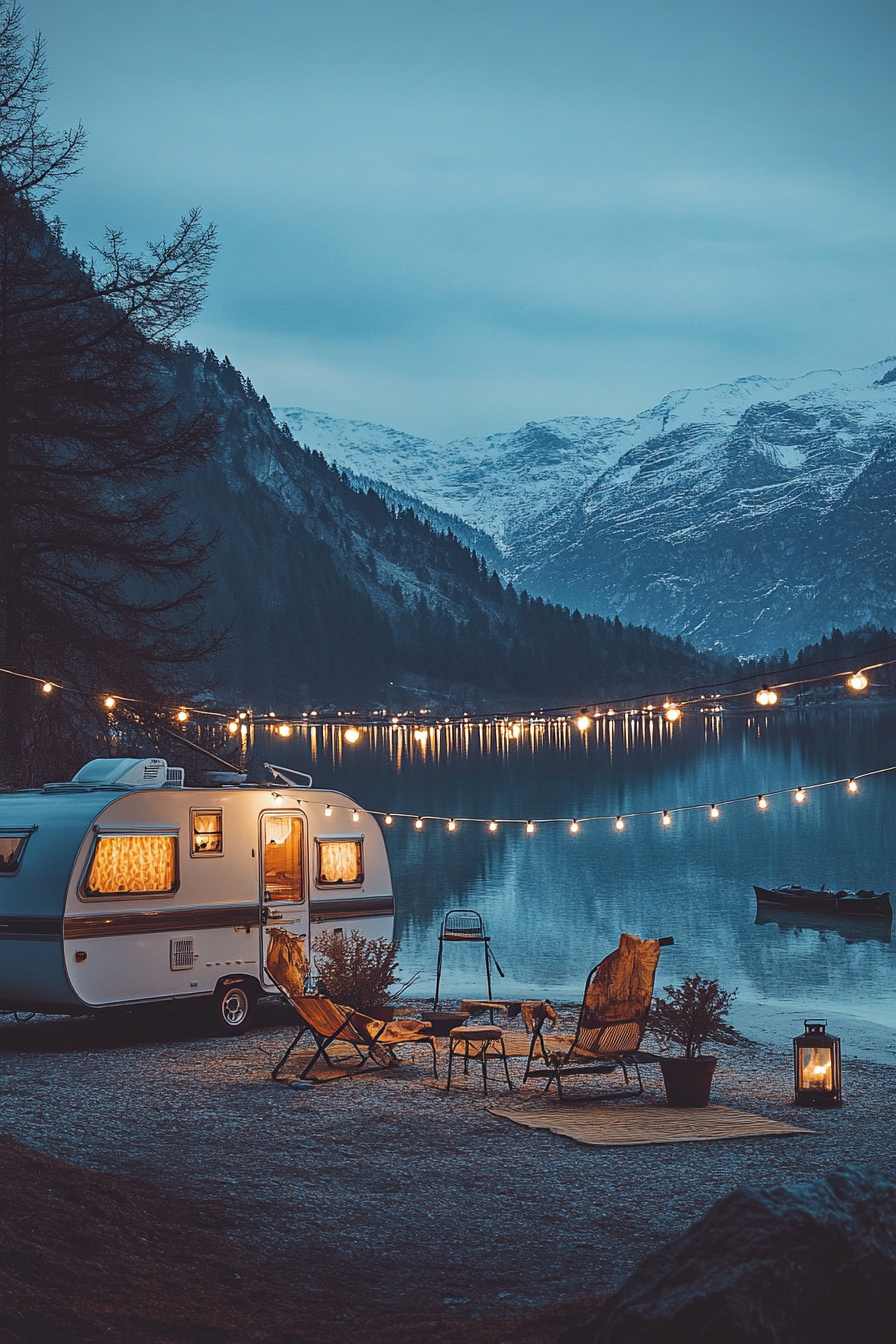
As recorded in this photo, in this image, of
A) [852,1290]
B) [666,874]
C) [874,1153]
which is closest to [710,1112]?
[874,1153]

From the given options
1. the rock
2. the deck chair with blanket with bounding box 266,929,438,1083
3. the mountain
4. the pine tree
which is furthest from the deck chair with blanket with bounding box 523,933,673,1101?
the mountain

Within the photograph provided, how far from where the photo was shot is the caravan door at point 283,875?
45.2ft

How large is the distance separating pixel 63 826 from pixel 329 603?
165 m

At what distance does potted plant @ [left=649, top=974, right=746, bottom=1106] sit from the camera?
10.1 metres

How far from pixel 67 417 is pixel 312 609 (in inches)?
6152

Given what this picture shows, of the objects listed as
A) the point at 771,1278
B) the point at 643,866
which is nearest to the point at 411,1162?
the point at 771,1278

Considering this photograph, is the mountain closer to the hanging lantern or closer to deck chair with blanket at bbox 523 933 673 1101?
deck chair with blanket at bbox 523 933 673 1101

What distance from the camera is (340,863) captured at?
1475cm

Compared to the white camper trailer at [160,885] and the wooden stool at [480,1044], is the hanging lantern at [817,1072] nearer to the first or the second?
the wooden stool at [480,1044]

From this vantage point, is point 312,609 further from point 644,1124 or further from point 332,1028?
point 644,1124

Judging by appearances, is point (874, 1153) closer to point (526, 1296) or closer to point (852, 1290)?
point (526, 1296)

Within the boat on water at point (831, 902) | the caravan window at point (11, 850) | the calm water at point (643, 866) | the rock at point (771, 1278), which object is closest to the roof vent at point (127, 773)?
the caravan window at point (11, 850)

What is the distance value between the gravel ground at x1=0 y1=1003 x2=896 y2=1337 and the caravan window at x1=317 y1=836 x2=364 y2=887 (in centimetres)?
265

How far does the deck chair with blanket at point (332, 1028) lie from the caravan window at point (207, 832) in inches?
62.2
